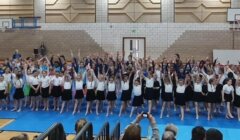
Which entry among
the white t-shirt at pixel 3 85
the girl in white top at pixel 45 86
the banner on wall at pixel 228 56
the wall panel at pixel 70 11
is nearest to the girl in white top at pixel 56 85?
the girl in white top at pixel 45 86

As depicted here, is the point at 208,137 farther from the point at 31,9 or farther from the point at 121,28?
the point at 31,9

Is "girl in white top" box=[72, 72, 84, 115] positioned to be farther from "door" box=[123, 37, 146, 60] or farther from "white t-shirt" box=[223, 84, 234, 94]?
"door" box=[123, 37, 146, 60]

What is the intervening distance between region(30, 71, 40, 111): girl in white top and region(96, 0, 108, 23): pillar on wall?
461 inches

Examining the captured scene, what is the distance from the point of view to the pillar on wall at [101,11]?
2419cm

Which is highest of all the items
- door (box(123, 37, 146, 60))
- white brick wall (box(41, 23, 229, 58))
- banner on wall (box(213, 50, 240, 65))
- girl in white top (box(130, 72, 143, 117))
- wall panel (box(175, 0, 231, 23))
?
wall panel (box(175, 0, 231, 23))

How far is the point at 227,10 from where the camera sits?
2247 cm

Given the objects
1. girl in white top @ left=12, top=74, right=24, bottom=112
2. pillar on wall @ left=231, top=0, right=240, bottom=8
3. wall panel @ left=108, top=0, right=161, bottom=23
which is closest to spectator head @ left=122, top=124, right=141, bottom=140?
girl in white top @ left=12, top=74, right=24, bottom=112

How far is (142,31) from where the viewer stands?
77.1 ft

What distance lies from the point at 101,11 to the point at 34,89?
41.7ft

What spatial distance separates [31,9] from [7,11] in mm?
2199

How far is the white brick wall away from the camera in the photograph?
2300 centimetres

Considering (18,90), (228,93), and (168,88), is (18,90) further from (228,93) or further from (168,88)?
(228,93)

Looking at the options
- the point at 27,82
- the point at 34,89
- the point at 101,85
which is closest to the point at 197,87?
the point at 101,85

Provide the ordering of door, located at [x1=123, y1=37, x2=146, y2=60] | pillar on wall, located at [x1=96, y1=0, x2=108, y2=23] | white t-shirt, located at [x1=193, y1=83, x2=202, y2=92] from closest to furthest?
white t-shirt, located at [x1=193, y1=83, x2=202, y2=92] → door, located at [x1=123, y1=37, x2=146, y2=60] → pillar on wall, located at [x1=96, y1=0, x2=108, y2=23]
